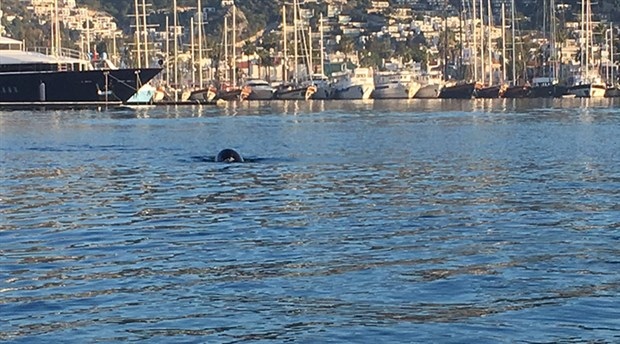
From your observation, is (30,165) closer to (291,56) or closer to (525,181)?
(525,181)

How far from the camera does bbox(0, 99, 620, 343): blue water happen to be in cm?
1619

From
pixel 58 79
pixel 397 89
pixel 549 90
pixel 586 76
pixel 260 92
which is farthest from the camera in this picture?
pixel 397 89

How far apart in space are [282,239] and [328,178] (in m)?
13.6

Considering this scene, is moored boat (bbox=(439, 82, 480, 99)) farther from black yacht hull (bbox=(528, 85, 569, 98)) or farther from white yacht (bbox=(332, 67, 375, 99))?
white yacht (bbox=(332, 67, 375, 99))

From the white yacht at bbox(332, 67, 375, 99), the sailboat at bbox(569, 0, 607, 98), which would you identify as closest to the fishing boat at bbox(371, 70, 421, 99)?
the white yacht at bbox(332, 67, 375, 99)

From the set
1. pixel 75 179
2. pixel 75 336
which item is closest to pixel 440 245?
pixel 75 336

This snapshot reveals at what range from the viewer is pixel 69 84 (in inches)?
4328

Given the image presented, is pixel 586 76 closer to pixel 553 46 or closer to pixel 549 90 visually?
pixel 549 90

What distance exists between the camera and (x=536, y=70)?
7653 inches

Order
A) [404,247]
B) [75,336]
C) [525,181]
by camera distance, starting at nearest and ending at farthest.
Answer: [75,336] → [404,247] → [525,181]

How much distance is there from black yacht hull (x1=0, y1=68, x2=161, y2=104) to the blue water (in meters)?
63.8

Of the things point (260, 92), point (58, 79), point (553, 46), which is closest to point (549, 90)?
point (553, 46)

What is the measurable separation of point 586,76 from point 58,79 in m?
73.7

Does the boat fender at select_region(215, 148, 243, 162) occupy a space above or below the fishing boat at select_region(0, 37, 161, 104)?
below
